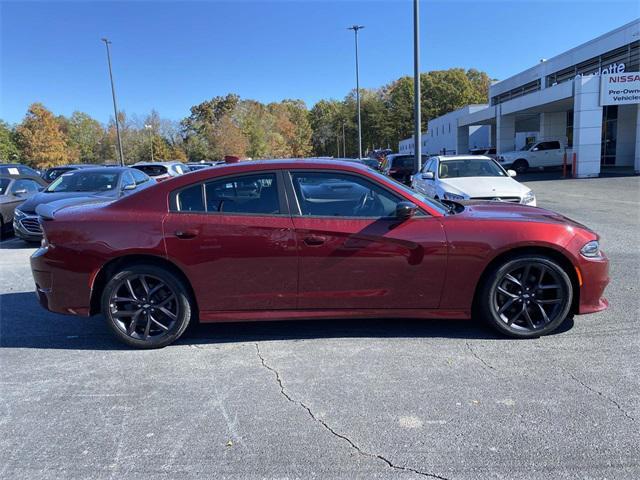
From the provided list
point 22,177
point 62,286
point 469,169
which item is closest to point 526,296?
point 62,286

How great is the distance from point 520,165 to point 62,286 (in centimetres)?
3048

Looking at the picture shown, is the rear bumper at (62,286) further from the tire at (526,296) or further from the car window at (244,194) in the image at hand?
the tire at (526,296)

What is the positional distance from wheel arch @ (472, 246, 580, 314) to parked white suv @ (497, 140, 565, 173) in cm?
2746

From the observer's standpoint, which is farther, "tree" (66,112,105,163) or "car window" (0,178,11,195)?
"tree" (66,112,105,163)

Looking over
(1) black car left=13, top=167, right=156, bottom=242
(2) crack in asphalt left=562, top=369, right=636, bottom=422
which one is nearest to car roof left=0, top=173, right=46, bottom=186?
(1) black car left=13, top=167, right=156, bottom=242

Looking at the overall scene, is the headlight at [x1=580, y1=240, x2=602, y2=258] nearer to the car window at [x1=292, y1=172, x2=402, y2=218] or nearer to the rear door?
the car window at [x1=292, y1=172, x2=402, y2=218]

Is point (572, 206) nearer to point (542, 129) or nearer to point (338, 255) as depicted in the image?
point (338, 255)

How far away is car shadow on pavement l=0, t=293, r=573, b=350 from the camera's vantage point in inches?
177

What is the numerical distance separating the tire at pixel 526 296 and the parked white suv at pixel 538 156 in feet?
90.4

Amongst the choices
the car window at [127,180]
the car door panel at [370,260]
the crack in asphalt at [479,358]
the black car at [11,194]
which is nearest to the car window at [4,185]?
the black car at [11,194]

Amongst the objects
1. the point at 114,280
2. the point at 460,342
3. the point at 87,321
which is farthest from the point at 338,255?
the point at 87,321

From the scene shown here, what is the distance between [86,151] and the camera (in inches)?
2936

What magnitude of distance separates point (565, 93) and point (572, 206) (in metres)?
14.3

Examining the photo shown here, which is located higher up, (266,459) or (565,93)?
(565,93)
